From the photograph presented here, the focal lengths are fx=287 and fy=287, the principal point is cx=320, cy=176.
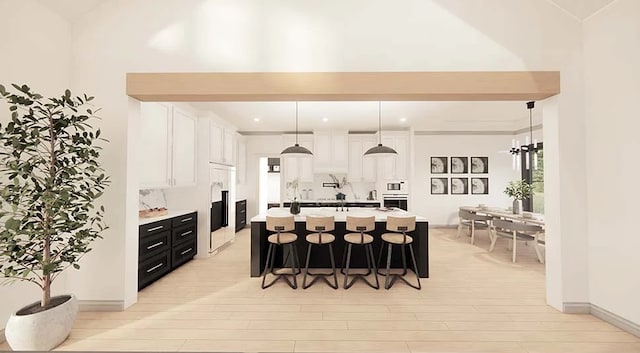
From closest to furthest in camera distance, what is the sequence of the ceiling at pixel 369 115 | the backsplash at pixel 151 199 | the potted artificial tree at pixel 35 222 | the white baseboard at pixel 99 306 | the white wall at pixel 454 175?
the potted artificial tree at pixel 35 222 < the white baseboard at pixel 99 306 < the backsplash at pixel 151 199 < the ceiling at pixel 369 115 < the white wall at pixel 454 175

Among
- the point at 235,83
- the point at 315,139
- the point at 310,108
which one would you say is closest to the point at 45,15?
the point at 235,83

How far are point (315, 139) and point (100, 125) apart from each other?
188 inches

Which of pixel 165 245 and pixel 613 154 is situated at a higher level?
pixel 613 154

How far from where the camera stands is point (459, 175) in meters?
7.91

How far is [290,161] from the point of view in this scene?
24.0ft

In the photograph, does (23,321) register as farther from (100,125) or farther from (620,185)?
(620,185)

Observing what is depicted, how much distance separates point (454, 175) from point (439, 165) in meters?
0.49

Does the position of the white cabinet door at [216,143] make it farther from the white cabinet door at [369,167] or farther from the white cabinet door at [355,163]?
the white cabinet door at [369,167]

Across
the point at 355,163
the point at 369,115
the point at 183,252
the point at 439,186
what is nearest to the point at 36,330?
the point at 183,252

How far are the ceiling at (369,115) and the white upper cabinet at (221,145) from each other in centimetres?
30

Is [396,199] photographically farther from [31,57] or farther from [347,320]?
[31,57]

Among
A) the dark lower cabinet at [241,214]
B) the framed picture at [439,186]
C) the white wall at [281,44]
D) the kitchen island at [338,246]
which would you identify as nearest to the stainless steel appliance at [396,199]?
the framed picture at [439,186]

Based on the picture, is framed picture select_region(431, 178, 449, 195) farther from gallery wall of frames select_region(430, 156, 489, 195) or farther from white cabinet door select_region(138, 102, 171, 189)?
white cabinet door select_region(138, 102, 171, 189)

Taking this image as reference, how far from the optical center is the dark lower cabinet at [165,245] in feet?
11.6
